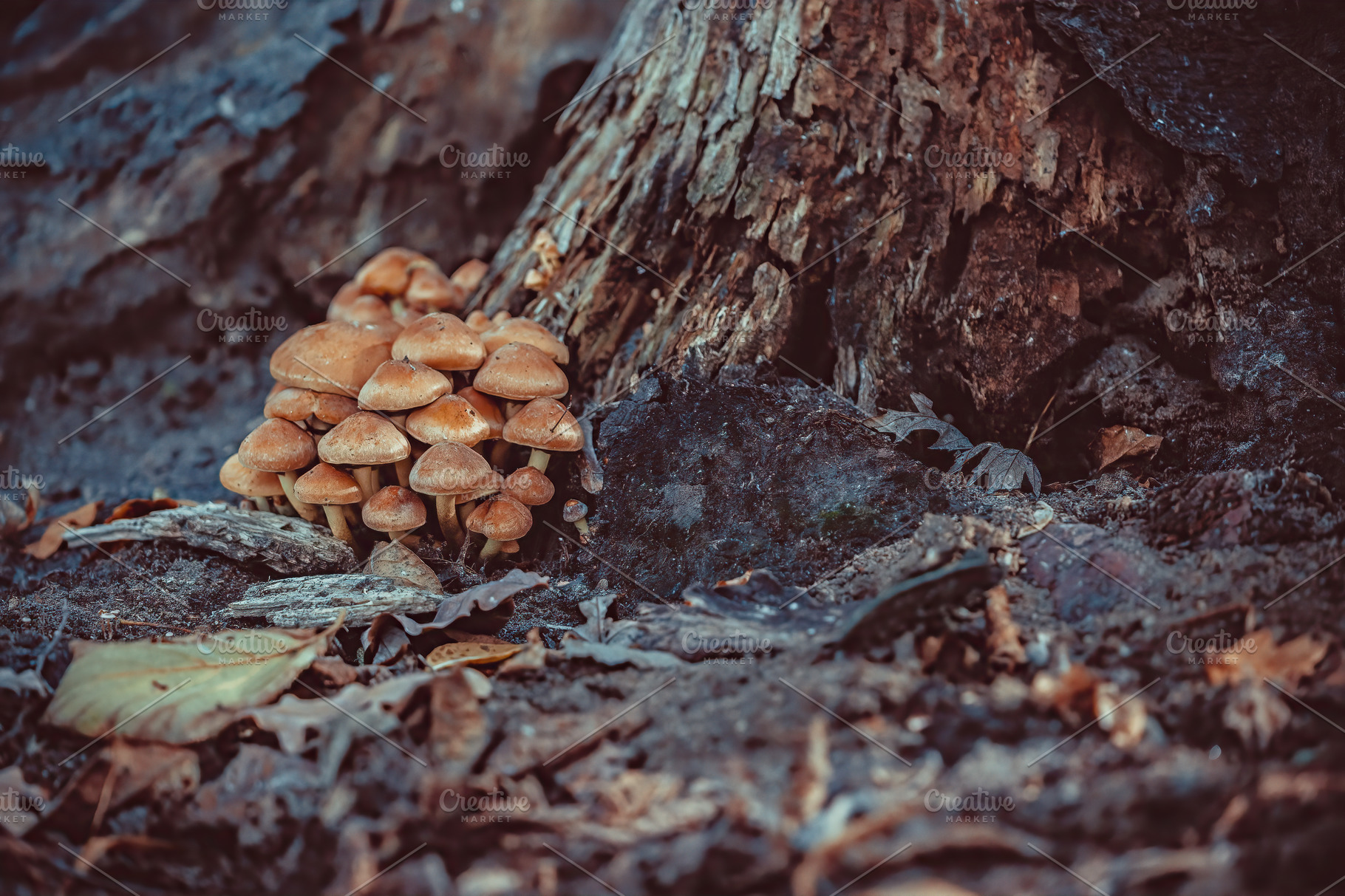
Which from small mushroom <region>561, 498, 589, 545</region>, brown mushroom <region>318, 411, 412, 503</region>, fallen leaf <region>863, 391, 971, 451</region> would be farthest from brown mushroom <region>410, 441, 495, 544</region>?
fallen leaf <region>863, 391, 971, 451</region>

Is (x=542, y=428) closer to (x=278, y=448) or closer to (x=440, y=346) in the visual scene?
(x=440, y=346)

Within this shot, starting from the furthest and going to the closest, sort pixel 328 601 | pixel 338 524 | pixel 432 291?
pixel 432 291 → pixel 338 524 → pixel 328 601

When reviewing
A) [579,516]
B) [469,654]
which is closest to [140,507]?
[579,516]

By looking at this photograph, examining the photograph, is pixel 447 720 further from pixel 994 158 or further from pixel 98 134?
pixel 98 134

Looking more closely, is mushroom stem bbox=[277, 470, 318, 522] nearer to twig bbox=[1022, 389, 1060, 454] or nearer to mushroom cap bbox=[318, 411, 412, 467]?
mushroom cap bbox=[318, 411, 412, 467]

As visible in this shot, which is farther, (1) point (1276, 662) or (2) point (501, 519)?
(2) point (501, 519)

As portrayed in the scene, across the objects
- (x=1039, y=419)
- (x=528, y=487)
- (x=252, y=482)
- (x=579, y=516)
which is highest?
(x=1039, y=419)
